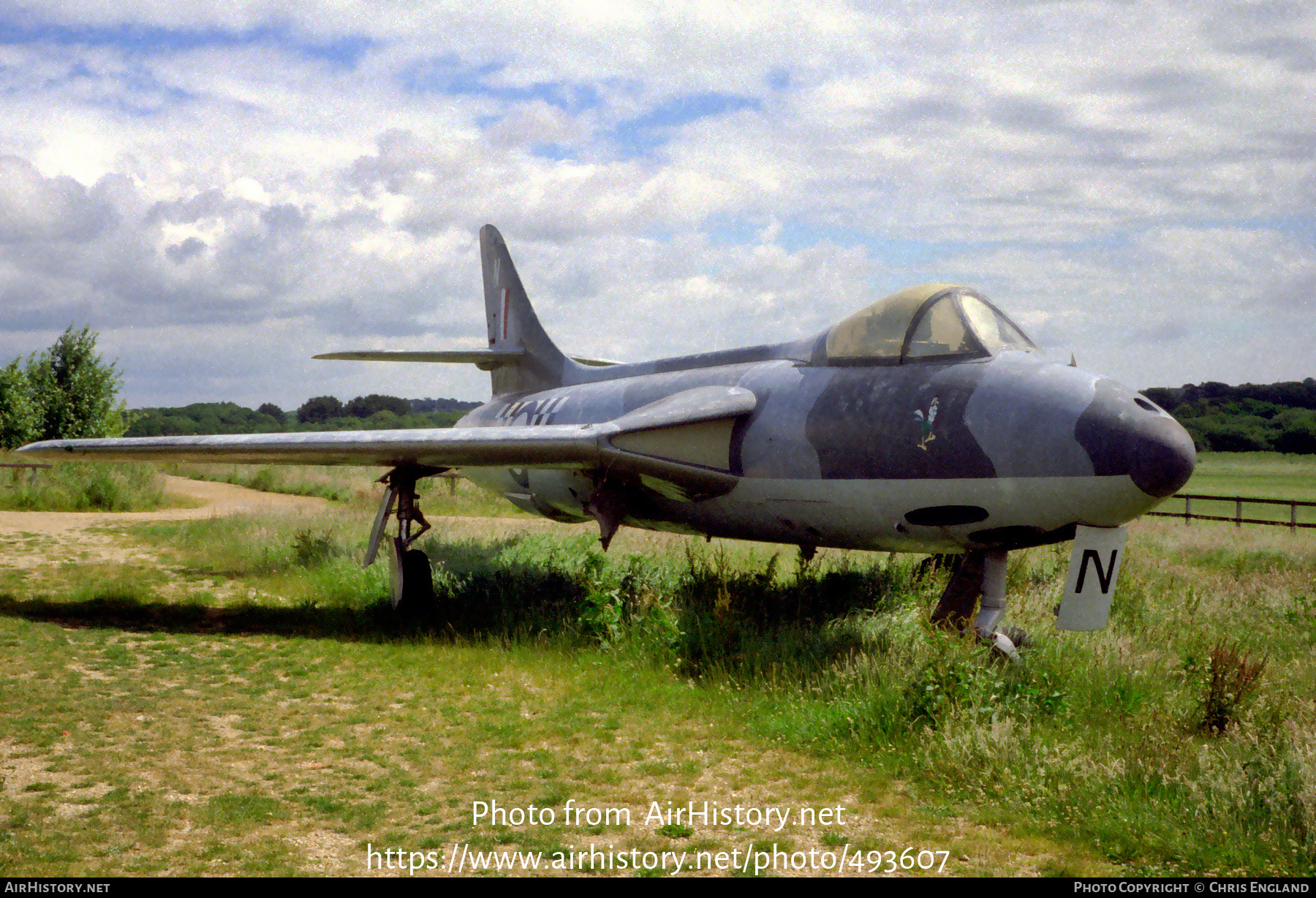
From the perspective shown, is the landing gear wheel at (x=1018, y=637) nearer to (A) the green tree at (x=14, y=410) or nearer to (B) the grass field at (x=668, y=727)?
(B) the grass field at (x=668, y=727)

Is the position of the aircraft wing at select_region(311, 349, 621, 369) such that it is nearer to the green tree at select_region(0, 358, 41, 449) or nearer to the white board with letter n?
the white board with letter n

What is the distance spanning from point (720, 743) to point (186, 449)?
7.75 metres

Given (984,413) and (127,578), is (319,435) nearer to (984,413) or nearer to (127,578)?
(127,578)

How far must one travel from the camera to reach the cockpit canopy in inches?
306

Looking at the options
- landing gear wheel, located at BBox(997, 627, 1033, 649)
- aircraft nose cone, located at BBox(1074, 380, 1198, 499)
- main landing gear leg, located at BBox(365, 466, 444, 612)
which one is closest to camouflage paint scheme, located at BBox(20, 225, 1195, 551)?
aircraft nose cone, located at BBox(1074, 380, 1198, 499)

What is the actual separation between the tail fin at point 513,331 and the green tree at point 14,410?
29942 millimetres

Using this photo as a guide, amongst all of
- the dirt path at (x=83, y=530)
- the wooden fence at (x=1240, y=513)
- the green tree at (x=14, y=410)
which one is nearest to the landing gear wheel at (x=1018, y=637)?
the wooden fence at (x=1240, y=513)

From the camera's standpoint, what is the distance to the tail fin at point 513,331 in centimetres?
1583

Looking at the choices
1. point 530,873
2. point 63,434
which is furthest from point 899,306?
point 63,434

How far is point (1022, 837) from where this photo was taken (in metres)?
5.03

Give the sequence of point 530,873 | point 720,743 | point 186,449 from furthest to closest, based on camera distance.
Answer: point 186,449
point 720,743
point 530,873

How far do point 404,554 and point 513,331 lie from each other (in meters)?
5.78

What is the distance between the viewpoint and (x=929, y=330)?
26.2 feet

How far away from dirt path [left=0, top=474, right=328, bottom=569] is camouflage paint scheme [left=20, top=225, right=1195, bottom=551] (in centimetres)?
483
